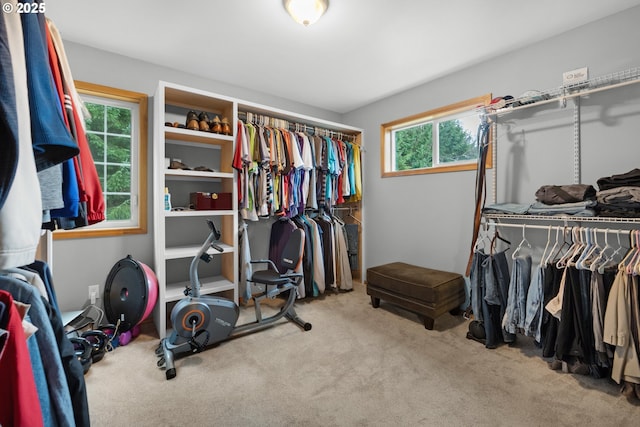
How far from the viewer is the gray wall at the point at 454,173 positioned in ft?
7.10

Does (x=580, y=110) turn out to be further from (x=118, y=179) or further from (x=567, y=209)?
(x=118, y=179)

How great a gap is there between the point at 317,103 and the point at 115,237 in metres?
2.87

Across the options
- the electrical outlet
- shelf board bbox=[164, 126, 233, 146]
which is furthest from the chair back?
the electrical outlet

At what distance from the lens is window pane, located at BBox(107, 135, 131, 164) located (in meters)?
2.78

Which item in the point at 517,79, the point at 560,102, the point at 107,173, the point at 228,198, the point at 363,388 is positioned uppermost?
the point at 517,79

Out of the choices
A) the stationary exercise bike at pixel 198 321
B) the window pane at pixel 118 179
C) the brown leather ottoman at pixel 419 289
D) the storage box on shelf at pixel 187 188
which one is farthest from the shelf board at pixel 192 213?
the brown leather ottoman at pixel 419 289

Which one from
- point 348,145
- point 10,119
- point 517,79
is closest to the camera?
point 10,119

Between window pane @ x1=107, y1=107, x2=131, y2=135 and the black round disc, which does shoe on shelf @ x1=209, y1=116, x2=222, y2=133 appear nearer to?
window pane @ x1=107, y1=107, x2=131, y2=135

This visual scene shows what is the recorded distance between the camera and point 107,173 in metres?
2.77

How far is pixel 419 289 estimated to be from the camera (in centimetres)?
→ 270

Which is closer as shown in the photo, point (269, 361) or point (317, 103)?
point (269, 361)

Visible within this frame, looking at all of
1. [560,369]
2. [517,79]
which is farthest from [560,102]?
[560,369]

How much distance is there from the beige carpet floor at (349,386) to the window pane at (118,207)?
3.72 ft

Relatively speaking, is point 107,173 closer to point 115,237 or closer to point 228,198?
point 115,237
